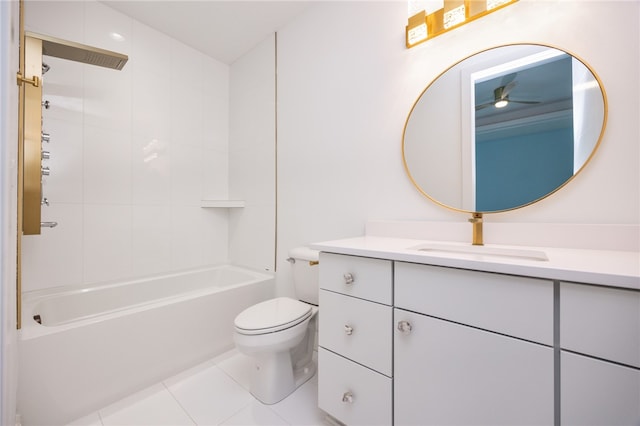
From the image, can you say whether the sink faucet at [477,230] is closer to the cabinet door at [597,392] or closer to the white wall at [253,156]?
the cabinet door at [597,392]

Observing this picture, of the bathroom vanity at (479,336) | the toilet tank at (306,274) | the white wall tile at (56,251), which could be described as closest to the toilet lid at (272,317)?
the toilet tank at (306,274)

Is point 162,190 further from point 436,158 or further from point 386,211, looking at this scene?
point 436,158

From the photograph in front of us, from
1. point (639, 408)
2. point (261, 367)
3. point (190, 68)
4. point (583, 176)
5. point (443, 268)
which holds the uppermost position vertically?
point (190, 68)

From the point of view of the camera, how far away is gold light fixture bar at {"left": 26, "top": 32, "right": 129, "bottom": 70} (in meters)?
1.21

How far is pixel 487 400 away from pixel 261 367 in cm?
105

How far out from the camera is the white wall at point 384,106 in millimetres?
920

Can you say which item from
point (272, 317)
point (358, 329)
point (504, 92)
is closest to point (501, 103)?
point (504, 92)

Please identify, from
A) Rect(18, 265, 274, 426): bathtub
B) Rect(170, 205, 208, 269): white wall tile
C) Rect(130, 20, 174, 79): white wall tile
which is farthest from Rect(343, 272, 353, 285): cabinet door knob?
Rect(130, 20, 174, 79): white wall tile

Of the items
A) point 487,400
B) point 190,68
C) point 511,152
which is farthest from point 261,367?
point 190,68

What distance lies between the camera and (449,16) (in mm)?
1214

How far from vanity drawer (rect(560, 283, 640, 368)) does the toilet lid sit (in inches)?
41.4

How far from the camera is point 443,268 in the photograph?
0.81 metres

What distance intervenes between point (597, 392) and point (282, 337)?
1094 millimetres

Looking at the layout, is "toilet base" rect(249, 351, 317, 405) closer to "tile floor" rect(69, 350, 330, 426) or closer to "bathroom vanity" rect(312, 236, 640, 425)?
"tile floor" rect(69, 350, 330, 426)
